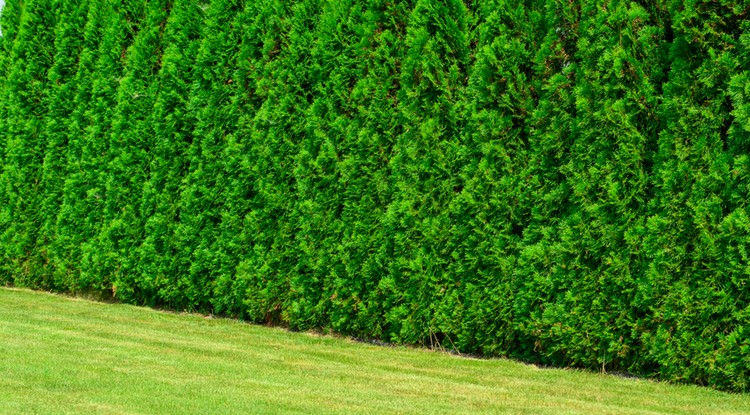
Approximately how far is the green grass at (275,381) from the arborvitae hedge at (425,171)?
0.55 m

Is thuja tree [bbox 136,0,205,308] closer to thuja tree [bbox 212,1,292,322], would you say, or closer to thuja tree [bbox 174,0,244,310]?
thuja tree [bbox 174,0,244,310]

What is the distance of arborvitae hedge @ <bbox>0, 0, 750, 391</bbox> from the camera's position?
25.4 ft

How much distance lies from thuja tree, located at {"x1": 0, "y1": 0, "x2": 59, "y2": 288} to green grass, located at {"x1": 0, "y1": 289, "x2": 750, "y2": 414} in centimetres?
494

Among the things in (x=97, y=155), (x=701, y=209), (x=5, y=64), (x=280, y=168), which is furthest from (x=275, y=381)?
(x=5, y=64)

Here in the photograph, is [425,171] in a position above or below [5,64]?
below

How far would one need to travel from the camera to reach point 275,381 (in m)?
7.44

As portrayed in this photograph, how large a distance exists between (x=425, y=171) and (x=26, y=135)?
8236 millimetres

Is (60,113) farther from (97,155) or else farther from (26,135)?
(97,155)

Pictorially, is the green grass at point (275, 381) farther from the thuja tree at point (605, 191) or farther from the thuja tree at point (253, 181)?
the thuja tree at point (253, 181)

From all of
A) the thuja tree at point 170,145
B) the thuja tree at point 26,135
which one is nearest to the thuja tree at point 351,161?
the thuja tree at point 170,145

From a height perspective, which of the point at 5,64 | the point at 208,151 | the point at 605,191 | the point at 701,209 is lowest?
the point at 701,209

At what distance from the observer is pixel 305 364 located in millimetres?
8477

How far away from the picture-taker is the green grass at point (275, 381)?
647 centimetres

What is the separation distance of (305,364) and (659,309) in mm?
3081
